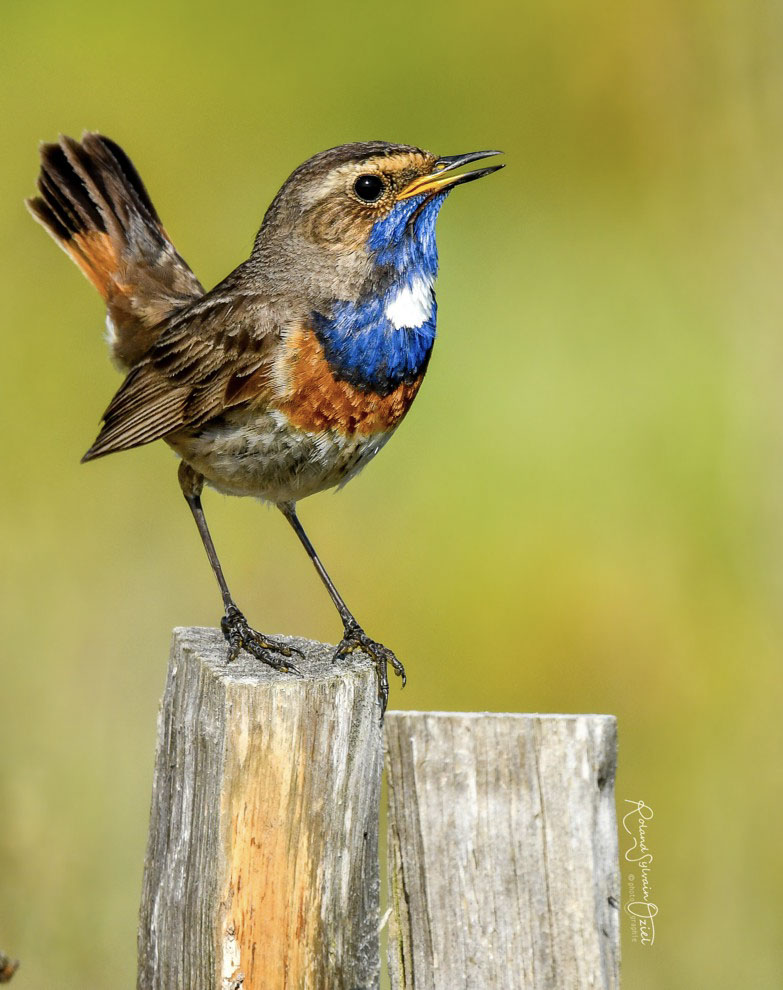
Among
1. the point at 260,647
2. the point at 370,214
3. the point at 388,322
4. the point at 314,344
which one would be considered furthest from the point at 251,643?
the point at 370,214

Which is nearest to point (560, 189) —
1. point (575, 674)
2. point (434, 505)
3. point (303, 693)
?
point (434, 505)

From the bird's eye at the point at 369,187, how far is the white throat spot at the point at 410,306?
29 cm

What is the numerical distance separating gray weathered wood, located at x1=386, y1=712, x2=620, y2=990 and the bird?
1469 millimetres

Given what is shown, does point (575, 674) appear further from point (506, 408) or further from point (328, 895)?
point (328, 895)

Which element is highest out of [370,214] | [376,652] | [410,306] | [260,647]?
[370,214]

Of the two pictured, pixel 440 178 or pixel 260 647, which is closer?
pixel 260 647

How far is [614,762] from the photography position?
8.59 feet

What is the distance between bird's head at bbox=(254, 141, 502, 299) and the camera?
445cm

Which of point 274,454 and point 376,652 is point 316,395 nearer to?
point 274,454

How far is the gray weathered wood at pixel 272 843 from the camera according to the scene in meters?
2.93

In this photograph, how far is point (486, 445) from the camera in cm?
736

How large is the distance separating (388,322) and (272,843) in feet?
6.37

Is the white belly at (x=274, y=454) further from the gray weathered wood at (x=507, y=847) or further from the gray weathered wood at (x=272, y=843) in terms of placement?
the gray weathered wood at (x=507, y=847)

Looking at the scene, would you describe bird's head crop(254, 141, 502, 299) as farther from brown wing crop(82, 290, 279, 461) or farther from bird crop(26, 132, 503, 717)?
brown wing crop(82, 290, 279, 461)
